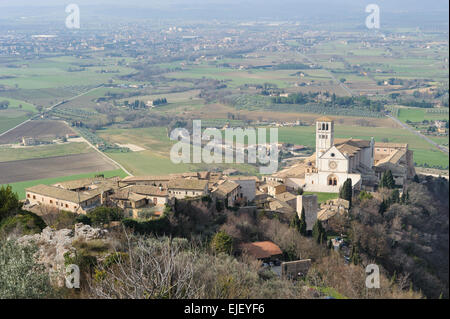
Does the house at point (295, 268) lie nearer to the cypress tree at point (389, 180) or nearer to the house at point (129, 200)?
the house at point (129, 200)

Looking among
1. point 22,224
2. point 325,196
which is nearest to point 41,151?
point 325,196

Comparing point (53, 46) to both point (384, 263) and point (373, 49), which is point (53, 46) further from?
point (384, 263)

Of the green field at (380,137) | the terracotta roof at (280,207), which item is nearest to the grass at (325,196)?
the terracotta roof at (280,207)

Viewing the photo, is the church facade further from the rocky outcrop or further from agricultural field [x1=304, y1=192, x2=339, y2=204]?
the rocky outcrop

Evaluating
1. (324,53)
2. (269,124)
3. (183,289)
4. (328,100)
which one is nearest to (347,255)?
(183,289)

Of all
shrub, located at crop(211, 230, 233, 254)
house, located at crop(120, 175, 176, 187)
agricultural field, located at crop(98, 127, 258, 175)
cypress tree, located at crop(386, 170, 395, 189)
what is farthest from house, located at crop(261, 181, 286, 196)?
agricultural field, located at crop(98, 127, 258, 175)

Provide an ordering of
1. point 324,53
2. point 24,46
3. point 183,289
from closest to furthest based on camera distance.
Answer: point 183,289
point 24,46
point 324,53
